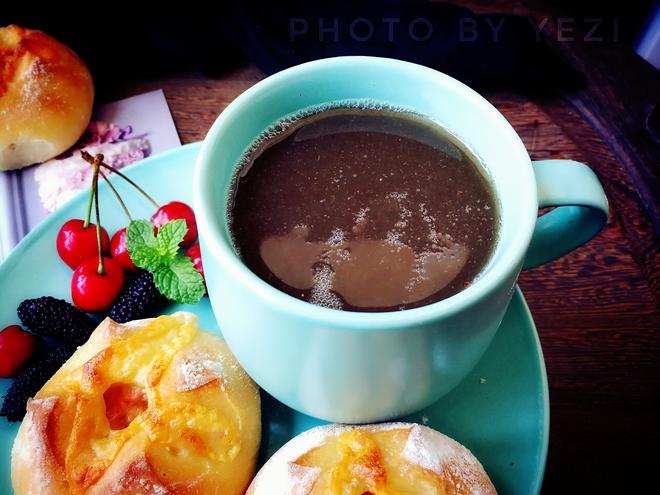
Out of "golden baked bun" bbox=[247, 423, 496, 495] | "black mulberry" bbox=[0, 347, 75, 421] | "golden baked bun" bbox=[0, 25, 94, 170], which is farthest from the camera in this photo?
"golden baked bun" bbox=[0, 25, 94, 170]

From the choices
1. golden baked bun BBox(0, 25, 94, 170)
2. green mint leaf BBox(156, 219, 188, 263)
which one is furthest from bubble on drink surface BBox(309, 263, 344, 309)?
golden baked bun BBox(0, 25, 94, 170)

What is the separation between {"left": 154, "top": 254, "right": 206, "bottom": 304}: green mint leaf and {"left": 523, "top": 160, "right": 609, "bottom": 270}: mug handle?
0.47m

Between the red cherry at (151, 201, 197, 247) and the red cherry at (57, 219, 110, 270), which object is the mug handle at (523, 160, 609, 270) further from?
the red cherry at (57, 219, 110, 270)

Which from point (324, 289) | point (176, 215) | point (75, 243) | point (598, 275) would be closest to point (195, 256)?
point (176, 215)

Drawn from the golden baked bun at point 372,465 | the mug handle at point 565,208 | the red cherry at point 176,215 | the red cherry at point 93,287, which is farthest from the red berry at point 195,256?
the mug handle at point 565,208

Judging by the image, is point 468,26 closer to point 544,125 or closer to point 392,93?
point 544,125

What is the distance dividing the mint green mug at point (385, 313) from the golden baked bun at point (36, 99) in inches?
23.8

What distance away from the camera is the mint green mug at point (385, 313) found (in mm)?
704

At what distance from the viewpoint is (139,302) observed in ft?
3.42

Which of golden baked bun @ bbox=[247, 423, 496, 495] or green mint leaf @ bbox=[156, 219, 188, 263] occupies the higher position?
green mint leaf @ bbox=[156, 219, 188, 263]

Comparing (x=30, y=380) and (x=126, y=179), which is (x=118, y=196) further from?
(x=30, y=380)

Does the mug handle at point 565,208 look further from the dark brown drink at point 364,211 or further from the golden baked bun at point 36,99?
the golden baked bun at point 36,99

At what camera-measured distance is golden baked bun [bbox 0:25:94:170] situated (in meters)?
1.31

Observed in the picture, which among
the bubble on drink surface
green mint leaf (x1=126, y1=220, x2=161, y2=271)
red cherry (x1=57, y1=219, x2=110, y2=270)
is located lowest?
red cherry (x1=57, y1=219, x2=110, y2=270)
